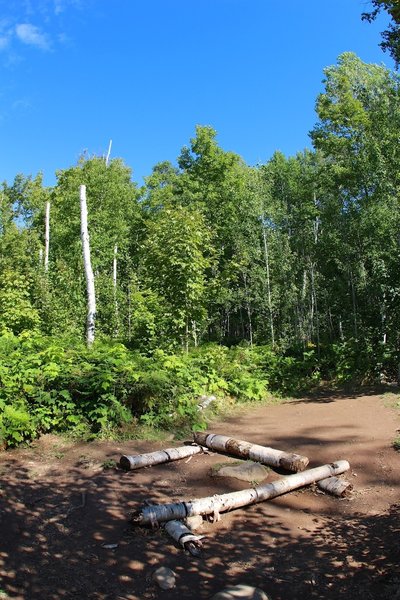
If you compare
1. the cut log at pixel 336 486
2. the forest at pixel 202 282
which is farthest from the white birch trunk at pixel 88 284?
the cut log at pixel 336 486

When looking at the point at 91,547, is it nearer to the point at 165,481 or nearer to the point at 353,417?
the point at 165,481

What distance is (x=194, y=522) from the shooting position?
5.18 metres

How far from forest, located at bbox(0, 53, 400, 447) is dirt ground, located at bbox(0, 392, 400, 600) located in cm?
103

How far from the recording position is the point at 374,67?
2405 centimetres

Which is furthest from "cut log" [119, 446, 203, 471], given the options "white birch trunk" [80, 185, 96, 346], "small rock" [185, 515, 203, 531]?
"white birch trunk" [80, 185, 96, 346]

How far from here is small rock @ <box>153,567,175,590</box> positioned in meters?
4.13

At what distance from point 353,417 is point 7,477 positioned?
247 inches

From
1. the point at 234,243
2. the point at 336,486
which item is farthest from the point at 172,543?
the point at 234,243

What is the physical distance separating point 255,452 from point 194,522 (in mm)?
1934

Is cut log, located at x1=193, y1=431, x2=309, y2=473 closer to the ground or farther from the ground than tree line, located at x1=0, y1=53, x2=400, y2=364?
closer to the ground

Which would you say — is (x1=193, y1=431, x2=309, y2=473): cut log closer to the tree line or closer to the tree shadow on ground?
the tree shadow on ground

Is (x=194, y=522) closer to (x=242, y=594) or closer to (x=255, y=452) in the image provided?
(x=242, y=594)

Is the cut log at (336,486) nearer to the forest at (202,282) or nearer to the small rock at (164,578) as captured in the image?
the small rock at (164,578)

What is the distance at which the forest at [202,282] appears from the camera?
8.16 meters
